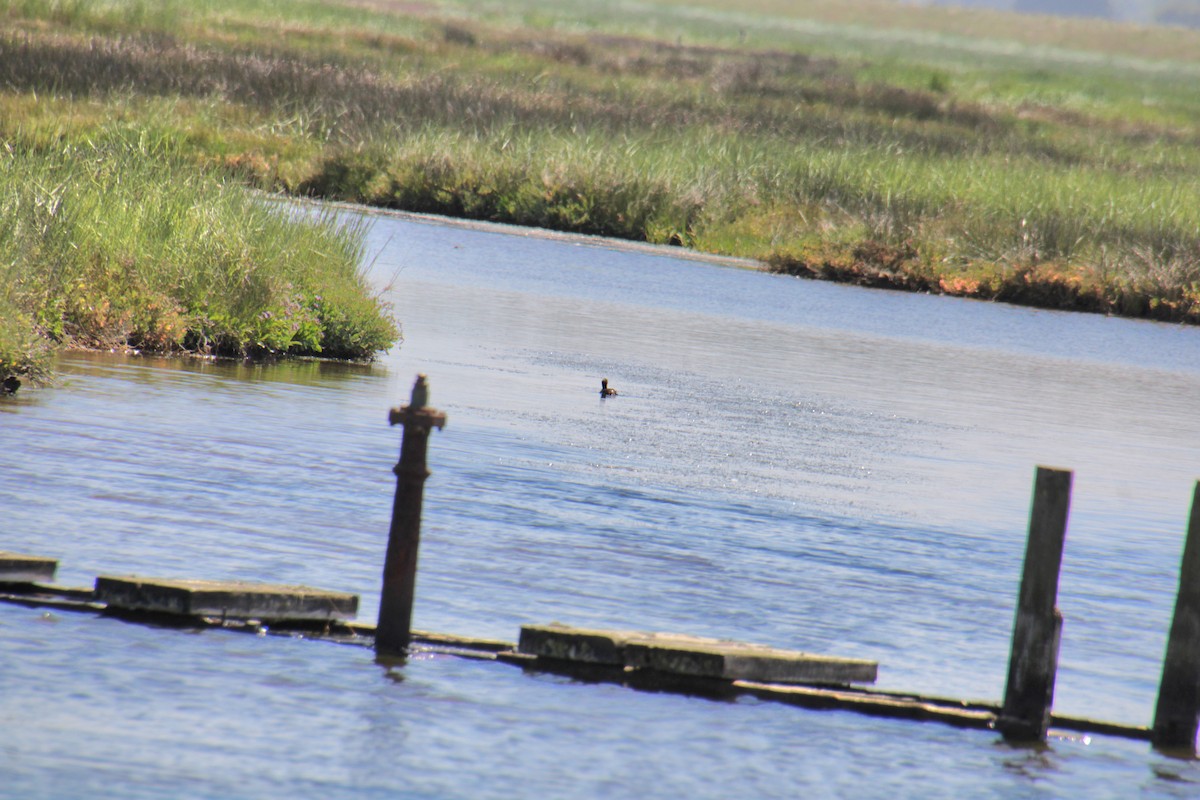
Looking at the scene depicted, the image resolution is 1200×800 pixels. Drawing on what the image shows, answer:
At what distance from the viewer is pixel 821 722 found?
9.90 metres

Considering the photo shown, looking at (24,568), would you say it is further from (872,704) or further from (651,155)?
(651,155)

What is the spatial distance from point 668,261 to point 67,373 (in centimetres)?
2046

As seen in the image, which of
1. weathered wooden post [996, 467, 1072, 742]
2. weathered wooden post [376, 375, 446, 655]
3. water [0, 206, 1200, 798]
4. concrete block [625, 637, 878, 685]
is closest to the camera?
water [0, 206, 1200, 798]

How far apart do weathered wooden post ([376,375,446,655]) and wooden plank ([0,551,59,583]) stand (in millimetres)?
1830

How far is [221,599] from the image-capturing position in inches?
393

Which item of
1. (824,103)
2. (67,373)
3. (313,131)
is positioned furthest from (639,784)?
(824,103)

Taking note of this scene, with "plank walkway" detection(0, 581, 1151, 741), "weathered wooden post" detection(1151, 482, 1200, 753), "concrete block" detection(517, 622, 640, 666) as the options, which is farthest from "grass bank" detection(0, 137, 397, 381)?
"weathered wooden post" detection(1151, 482, 1200, 753)

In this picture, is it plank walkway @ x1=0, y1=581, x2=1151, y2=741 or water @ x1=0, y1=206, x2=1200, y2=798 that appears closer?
water @ x1=0, y1=206, x2=1200, y2=798

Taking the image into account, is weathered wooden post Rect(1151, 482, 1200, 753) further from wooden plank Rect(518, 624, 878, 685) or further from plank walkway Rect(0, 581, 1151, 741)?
wooden plank Rect(518, 624, 878, 685)

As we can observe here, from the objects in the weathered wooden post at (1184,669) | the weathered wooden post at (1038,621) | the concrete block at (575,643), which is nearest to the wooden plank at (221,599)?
the concrete block at (575,643)

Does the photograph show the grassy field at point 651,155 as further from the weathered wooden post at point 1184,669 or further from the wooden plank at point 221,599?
the weathered wooden post at point 1184,669

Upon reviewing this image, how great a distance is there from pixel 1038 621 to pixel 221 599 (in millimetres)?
4075

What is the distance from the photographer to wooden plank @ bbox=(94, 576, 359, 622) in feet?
32.7

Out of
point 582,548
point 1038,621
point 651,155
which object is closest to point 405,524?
point 1038,621
